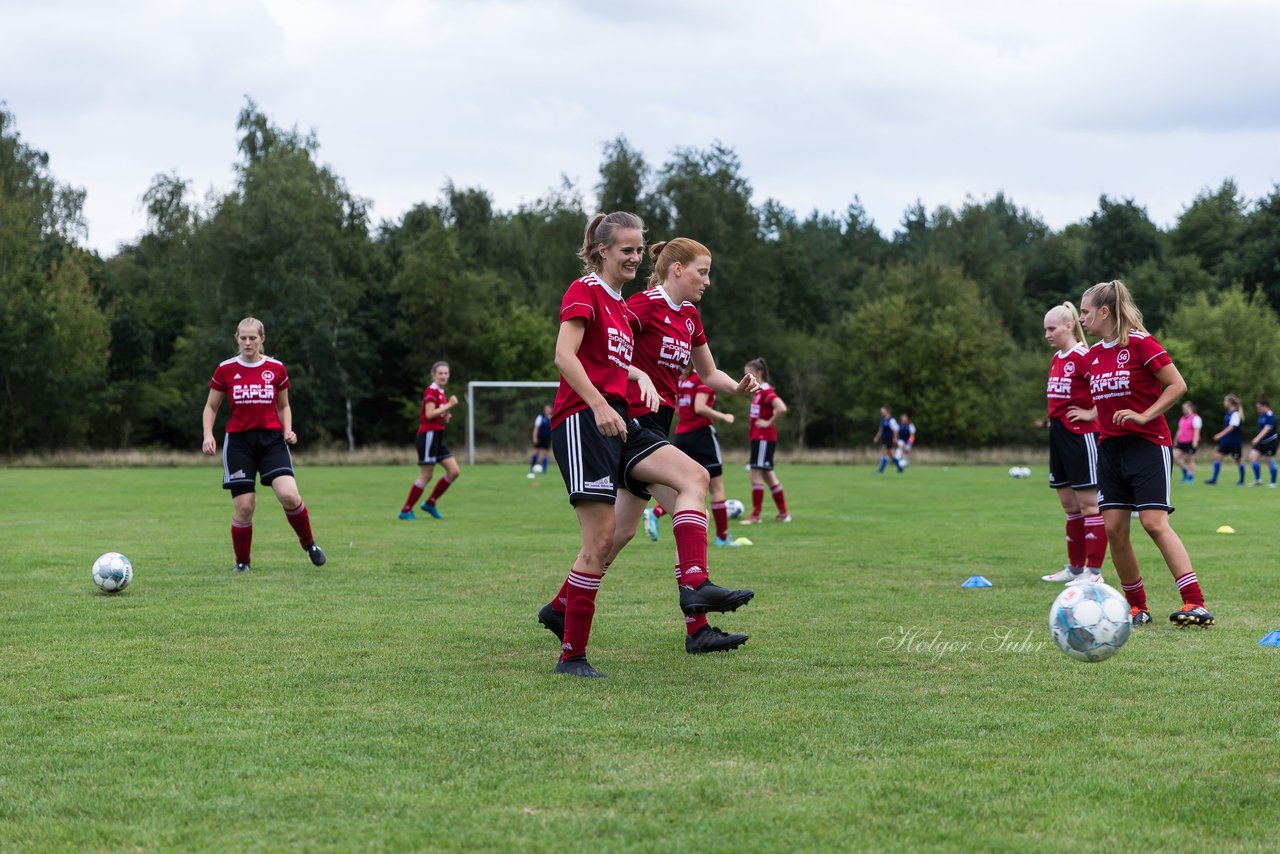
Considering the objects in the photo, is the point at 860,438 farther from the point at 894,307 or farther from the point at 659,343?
the point at 659,343

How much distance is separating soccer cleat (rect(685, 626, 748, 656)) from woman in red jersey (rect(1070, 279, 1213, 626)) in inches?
107

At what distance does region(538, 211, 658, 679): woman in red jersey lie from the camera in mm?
5988

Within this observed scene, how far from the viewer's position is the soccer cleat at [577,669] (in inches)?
235

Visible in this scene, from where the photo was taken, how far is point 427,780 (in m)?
4.11

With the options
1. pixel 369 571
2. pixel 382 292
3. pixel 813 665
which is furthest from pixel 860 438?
pixel 813 665

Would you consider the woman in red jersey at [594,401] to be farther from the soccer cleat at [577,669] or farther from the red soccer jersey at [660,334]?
the red soccer jersey at [660,334]

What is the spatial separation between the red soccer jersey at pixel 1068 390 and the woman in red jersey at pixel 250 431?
595cm

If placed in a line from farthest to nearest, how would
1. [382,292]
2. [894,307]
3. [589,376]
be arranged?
[894,307] < [382,292] < [589,376]

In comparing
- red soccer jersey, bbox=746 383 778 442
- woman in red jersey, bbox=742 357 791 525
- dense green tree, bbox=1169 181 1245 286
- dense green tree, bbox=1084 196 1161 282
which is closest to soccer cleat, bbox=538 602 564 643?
woman in red jersey, bbox=742 357 791 525

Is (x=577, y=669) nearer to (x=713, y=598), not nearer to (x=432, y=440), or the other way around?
(x=713, y=598)

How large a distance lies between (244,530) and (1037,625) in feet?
20.6

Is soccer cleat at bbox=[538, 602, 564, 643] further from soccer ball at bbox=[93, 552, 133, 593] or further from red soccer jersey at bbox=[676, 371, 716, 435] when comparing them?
red soccer jersey at bbox=[676, 371, 716, 435]

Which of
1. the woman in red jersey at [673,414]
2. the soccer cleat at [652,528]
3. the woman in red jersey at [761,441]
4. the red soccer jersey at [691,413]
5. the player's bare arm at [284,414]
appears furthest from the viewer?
the woman in red jersey at [761,441]

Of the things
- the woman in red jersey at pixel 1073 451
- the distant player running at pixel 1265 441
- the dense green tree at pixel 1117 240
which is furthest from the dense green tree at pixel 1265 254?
the woman in red jersey at pixel 1073 451
